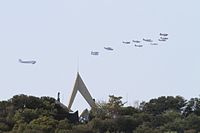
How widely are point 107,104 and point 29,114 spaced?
1689 centimetres

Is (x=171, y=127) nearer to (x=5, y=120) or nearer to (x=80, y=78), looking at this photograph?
(x=5, y=120)

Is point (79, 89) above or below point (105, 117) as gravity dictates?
above

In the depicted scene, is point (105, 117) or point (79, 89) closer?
point (105, 117)

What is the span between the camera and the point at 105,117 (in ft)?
203

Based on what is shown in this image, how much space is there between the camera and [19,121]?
48094mm

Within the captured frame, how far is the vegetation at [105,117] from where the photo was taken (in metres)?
46.9

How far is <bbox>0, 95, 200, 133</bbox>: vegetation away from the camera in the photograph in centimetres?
4688

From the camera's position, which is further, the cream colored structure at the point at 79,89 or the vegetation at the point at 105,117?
the cream colored structure at the point at 79,89

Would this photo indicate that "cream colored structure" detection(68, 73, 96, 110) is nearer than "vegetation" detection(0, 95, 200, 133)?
No

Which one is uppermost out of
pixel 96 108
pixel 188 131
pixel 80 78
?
pixel 80 78

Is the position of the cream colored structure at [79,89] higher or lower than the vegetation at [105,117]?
higher

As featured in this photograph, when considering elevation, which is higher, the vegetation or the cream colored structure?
the cream colored structure

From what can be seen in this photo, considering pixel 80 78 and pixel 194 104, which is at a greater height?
pixel 80 78

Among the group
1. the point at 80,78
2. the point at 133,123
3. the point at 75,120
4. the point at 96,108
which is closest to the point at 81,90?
the point at 80,78
